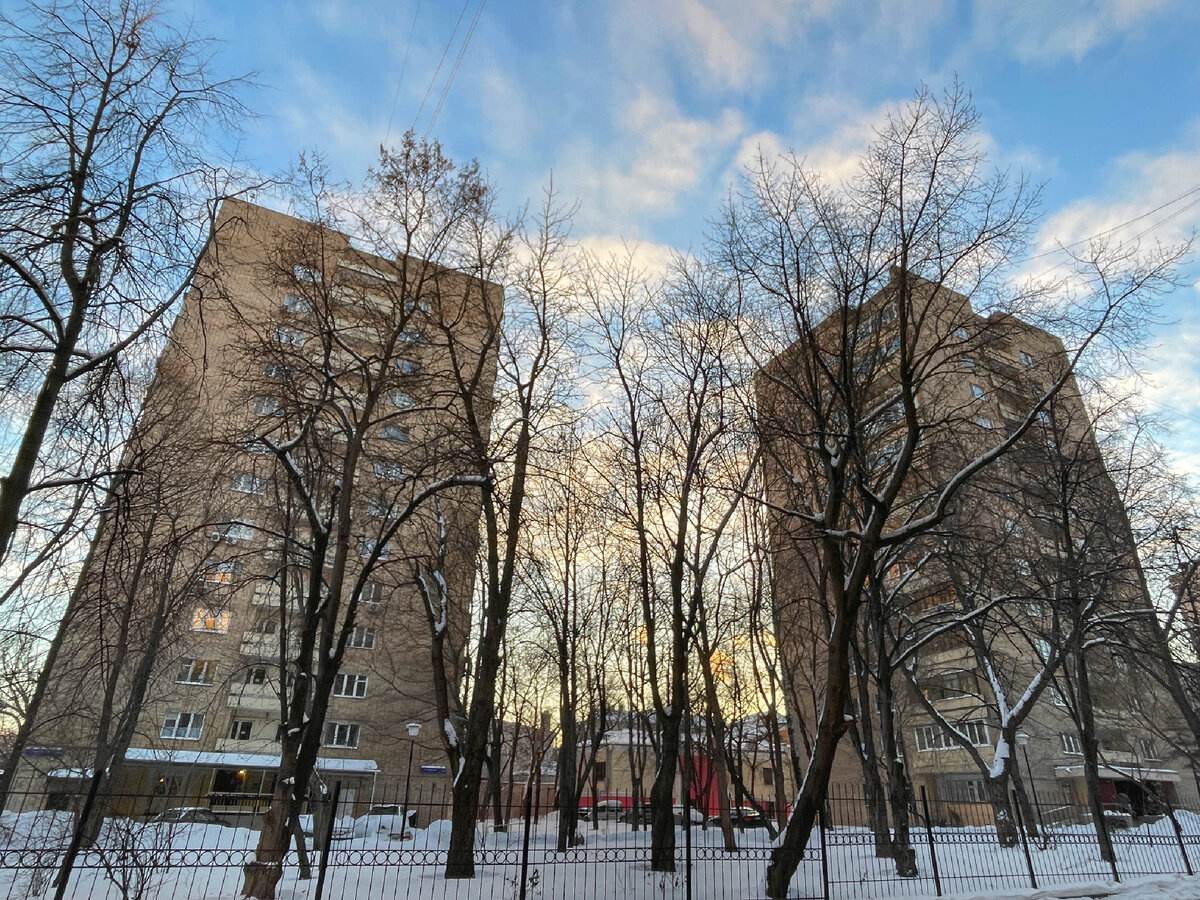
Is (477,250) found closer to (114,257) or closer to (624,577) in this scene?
(114,257)

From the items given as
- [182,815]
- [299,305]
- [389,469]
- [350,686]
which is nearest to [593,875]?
[182,815]

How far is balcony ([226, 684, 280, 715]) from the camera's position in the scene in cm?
3084

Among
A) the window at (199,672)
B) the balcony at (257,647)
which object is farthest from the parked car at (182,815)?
the window at (199,672)

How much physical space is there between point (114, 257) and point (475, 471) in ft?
24.9

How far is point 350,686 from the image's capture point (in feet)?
109

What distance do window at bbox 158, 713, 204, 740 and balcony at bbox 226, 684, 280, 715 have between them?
145 cm

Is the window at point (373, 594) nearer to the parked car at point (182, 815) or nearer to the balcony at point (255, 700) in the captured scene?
the balcony at point (255, 700)

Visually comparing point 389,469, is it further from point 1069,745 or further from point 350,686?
point 1069,745

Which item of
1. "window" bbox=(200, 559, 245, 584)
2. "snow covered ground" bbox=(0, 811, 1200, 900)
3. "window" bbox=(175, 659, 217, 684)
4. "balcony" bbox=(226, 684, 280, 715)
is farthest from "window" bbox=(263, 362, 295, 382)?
"balcony" bbox=(226, 684, 280, 715)

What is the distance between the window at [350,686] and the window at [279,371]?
25102mm

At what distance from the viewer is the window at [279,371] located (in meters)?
11.0

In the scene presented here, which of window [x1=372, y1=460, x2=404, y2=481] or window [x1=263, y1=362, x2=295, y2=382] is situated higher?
window [x1=263, y1=362, x2=295, y2=382]

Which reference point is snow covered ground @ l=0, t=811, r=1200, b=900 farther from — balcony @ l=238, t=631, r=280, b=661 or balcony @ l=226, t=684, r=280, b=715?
balcony @ l=226, t=684, r=280, b=715

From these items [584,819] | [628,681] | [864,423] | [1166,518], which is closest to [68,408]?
[864,423]
